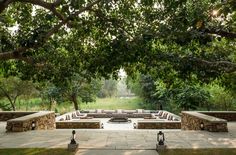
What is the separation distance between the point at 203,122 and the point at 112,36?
780 cm

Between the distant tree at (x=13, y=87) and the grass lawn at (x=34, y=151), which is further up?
the distant tree at (x=13, y=87)

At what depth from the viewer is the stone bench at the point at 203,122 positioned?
53.1 feet

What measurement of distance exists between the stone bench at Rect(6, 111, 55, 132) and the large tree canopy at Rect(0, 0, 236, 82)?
9.79 ft

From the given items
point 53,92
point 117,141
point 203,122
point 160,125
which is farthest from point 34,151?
point 53,92

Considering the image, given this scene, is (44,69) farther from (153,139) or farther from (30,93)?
(30,93)

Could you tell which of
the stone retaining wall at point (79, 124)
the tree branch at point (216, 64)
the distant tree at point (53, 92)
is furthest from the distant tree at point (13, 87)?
the tree branch at point (216, 64)

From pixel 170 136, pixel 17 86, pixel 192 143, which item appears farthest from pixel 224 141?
pixel 17 86

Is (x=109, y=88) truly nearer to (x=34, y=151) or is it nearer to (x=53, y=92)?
(x=53, y=92)

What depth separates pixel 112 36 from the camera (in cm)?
1299

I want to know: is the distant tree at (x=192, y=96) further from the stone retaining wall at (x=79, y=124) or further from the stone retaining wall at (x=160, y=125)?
the stone retaining wall at (x=79, y=124)

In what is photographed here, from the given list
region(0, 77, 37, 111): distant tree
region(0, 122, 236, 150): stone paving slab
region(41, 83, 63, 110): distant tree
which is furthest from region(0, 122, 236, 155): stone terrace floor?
region(41, 83, 63, 110): distant tree

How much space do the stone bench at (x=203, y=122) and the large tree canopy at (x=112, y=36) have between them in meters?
3.48

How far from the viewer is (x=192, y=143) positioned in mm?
13070

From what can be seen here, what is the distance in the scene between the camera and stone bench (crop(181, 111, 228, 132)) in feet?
53.1
